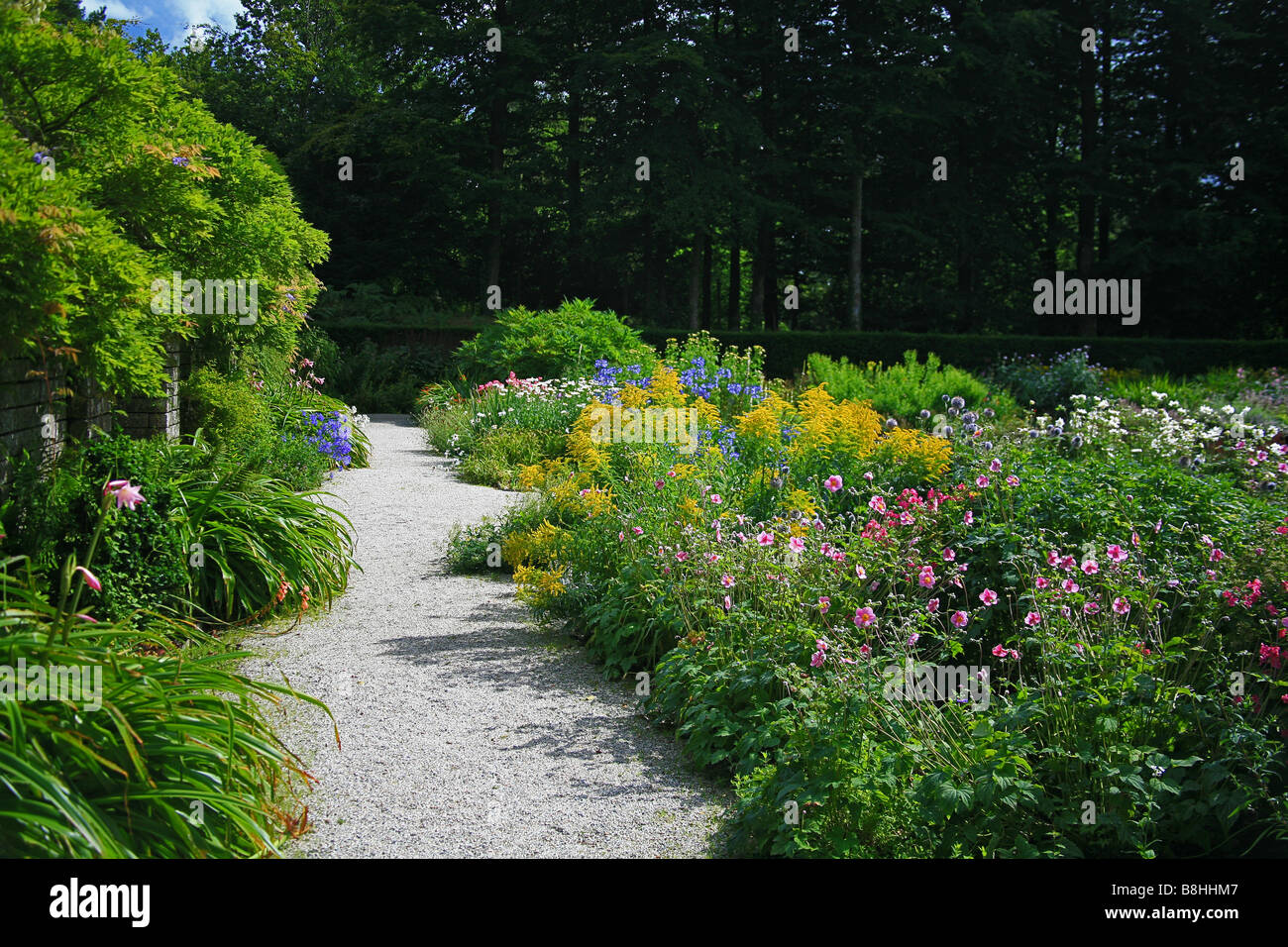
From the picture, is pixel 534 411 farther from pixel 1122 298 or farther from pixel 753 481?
pixel 1122 298

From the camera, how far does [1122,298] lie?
23281 millimetres

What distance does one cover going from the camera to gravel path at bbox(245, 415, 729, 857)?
9.50ft

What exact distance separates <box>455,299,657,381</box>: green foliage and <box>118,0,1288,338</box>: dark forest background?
8.34 metres

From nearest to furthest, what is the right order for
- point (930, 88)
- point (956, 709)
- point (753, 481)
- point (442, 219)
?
point (956, 709), point (753, 481), point (930, 88), point (442, 219)

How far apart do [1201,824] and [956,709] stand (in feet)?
2.36

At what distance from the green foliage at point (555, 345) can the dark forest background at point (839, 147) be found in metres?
8.34

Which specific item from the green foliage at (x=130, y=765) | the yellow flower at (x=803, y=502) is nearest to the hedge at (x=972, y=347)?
the yellow flower at (x=803, y=502)

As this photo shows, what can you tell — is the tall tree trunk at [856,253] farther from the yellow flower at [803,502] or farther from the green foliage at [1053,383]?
the yellow flower at [803,502]

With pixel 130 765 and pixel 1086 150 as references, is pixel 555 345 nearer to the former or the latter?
pixel 130 765

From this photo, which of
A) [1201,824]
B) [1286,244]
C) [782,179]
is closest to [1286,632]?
[1201,824]

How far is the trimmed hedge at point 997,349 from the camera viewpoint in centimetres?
1789

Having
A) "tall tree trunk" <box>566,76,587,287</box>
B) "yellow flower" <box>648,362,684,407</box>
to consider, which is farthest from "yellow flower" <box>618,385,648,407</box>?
"tall tree trunk" <box>566,76,587,287</box>

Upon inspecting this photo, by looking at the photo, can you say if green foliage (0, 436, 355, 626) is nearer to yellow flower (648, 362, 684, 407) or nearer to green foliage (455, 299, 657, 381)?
yellow flower (648, 362, 684, 407)
